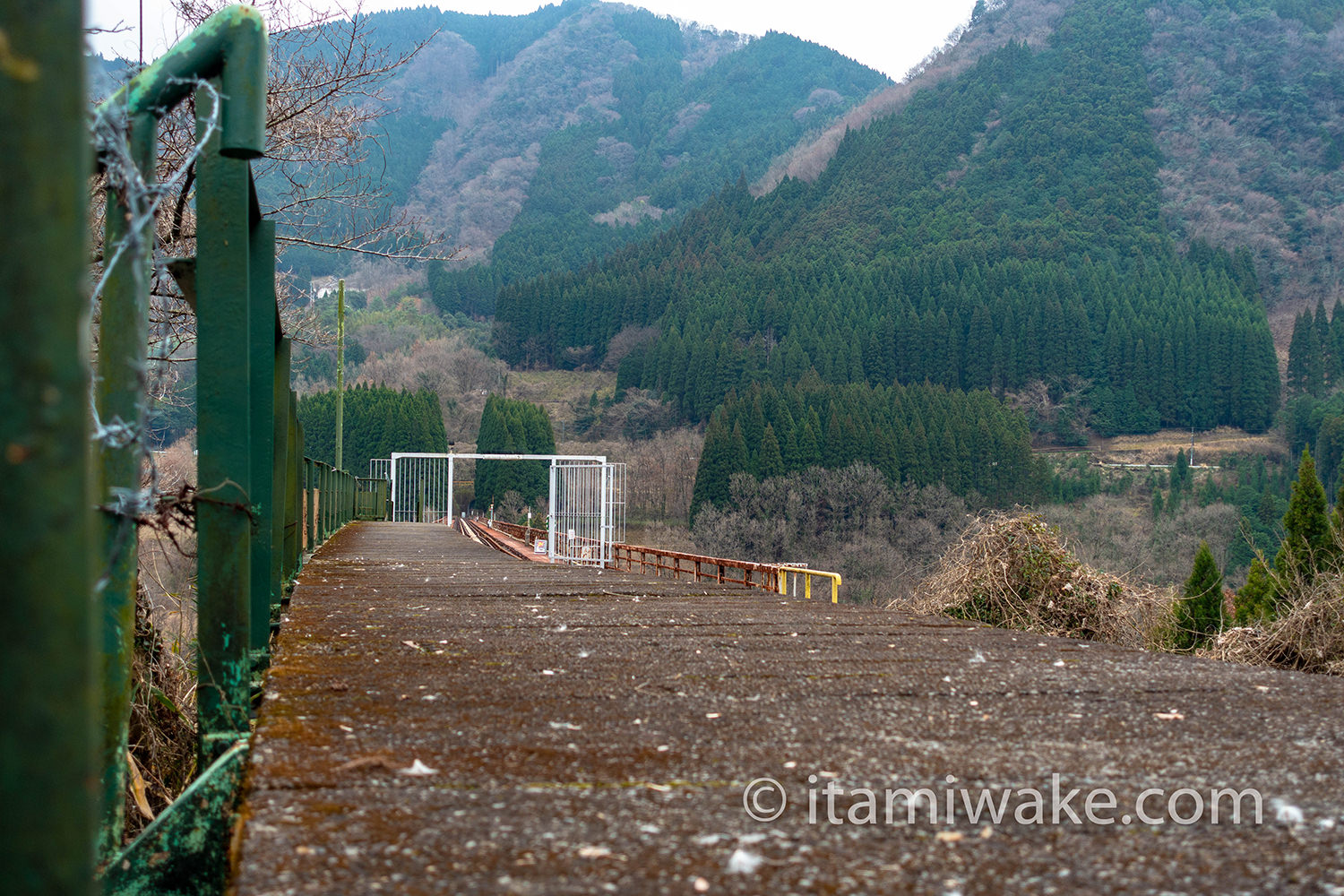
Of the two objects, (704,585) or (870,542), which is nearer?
(704,585)

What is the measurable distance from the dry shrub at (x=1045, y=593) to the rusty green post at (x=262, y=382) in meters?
7.56

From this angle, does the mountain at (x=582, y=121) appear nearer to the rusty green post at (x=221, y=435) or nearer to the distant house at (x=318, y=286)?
the distant house at (x=318, y=286)

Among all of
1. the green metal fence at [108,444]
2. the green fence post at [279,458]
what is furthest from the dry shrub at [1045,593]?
the green metal fence at [108,444]

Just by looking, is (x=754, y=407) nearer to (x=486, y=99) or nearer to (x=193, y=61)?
(x=193, y=61)

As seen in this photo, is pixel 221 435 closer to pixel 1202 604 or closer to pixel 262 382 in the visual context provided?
pixel 262 382

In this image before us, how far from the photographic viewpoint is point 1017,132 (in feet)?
381

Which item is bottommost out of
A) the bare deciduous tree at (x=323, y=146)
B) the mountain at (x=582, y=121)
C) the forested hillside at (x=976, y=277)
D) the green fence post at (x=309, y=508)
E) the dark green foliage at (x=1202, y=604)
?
the dark green foliage at (x=1202, y=604)

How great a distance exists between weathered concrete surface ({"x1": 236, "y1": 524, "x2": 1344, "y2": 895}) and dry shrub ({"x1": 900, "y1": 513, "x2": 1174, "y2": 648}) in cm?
603

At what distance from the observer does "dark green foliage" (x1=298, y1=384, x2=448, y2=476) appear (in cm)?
6562

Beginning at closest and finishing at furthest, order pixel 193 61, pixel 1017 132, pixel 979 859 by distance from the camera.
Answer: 1. pixel 979 859
2. pixel 193 61
3. pixel 1017 132

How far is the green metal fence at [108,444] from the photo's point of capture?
70 cm

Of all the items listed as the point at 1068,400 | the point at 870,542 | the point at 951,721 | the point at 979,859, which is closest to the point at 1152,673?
the point at 951,721

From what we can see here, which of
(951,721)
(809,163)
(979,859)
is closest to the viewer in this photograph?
(979,859)

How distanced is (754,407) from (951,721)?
68.2 meters
